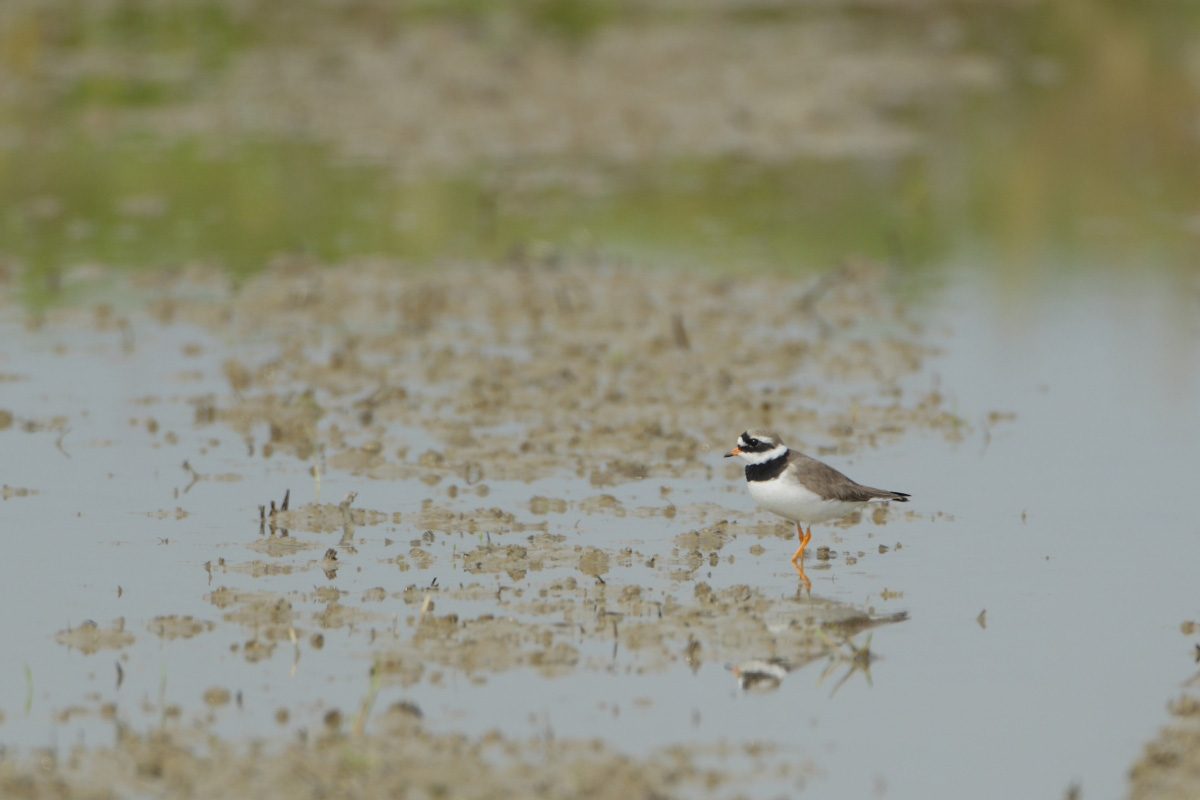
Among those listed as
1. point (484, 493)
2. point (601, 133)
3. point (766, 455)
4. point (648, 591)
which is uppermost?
point (601, 133)

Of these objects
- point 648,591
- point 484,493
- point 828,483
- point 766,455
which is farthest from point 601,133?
point 648,591

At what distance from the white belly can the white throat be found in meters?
0.22

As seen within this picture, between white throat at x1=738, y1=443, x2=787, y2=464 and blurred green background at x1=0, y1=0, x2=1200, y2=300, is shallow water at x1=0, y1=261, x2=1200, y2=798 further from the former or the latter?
blurred green background at x1=0, y1=0, x2=1200, y2=300

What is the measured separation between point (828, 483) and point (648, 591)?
1.48 meters

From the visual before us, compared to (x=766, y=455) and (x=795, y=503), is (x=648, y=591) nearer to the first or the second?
(x=795, y=503)

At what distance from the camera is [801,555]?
11297mm

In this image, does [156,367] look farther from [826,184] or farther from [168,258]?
[826,184]

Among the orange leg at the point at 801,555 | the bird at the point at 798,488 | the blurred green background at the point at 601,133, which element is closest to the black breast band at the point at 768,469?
the bird at the point at 798,488

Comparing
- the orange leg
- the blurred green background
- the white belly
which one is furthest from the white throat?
the blurred green background

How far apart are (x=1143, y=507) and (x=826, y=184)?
532 inches

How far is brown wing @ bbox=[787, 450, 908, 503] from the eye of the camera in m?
11.0

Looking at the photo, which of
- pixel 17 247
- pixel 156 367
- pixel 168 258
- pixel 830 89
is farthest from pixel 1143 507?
pixel 830 89

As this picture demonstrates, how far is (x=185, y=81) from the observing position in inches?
1321

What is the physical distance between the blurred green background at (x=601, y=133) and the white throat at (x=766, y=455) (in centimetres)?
888
